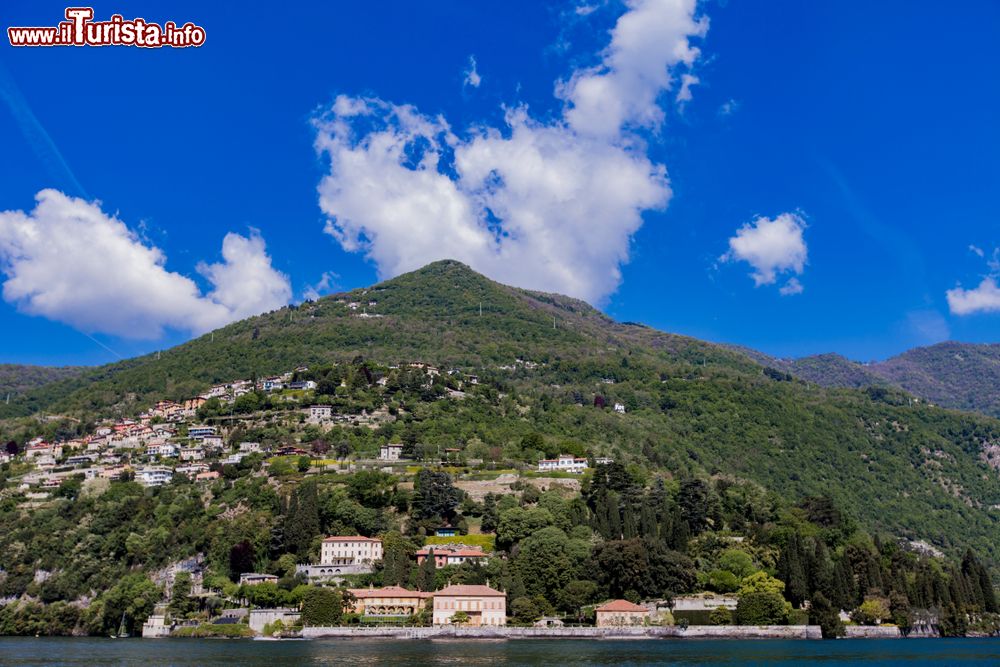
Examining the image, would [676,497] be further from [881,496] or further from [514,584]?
[881,496]

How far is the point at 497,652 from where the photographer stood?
60.1m

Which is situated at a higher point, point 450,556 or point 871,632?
point 450,556

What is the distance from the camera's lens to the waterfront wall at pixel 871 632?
252 ft

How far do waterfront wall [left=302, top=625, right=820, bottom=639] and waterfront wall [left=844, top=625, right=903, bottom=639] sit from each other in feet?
14.9

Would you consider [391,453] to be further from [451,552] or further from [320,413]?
[451,552]

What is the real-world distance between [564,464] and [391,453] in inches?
795

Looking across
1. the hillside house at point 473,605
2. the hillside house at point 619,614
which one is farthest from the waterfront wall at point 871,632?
the hillside house at point 473,605

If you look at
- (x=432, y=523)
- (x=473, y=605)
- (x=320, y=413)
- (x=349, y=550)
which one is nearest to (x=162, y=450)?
(x=320, y=413)

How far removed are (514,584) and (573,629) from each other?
6593mm

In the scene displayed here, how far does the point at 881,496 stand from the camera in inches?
6161

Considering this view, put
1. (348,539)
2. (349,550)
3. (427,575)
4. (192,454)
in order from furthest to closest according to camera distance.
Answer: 1. (192,454)
2. (348,539)
3. (349,550)
4. (427,575)

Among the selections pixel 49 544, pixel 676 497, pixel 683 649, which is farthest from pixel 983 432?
pixel 49 544

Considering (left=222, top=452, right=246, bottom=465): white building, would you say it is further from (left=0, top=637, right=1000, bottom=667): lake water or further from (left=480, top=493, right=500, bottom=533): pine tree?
(left=0, top=637, right=1000, bottom=667): lake water

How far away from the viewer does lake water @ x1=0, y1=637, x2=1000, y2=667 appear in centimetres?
5440
